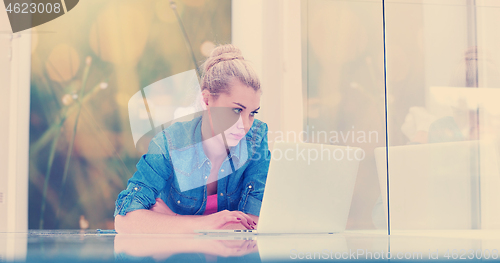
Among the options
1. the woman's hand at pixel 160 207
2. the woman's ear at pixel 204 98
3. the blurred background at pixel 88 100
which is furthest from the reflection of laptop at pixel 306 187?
the blurred background at pixel 88 100

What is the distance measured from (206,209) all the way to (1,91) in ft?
6.43

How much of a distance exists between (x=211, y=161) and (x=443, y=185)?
2.75 ft

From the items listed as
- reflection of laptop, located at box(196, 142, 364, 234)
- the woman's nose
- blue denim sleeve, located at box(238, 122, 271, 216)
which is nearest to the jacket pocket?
blue denim sleeve, located at box(238, 122, 271, 216)

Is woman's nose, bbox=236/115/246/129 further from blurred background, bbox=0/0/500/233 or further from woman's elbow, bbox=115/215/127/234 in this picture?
woman's elbow, bbox=115/215/127/234

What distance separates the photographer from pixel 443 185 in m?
0.67

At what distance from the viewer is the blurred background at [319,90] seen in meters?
0.64

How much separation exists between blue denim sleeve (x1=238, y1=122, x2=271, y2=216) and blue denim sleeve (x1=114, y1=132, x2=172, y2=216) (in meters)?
0.25

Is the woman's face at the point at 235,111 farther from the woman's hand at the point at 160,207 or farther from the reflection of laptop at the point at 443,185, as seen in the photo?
the reflection of laptop at the point at 443,185

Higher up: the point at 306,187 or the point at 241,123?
the point at 241,123

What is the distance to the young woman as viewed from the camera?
118cm

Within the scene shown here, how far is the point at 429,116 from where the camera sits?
689mm

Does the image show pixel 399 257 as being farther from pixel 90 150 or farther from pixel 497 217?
pixel 90 150
